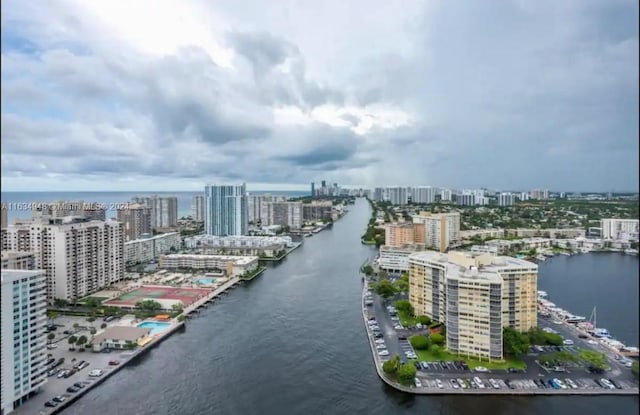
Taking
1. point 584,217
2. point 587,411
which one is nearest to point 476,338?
point 587,411

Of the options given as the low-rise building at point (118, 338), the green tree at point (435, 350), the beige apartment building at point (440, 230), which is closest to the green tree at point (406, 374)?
the green tree at point (435, 350)

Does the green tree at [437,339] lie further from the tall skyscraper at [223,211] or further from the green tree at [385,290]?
Answer: the tall skyscraper at [223,211]

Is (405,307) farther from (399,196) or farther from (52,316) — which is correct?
(399,196)

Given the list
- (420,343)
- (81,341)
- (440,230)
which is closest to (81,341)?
(81,341)

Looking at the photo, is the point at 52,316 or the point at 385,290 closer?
the point at 52,316

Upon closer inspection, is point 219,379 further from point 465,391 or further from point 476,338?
point 476,338

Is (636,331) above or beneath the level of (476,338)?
above
